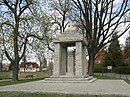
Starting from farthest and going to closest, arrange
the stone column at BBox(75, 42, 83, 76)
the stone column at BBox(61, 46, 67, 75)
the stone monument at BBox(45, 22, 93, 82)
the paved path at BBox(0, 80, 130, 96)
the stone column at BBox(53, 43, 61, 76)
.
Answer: the stone column at BBox(61, 46, 67, 75) → the stone column at BBox(53, 43, 61, 76) → the stone column at BBox(75, 42, 83, 76) → the stone monument at BBox(45, 22, 93, 82) → the paved path at BBox(0, 80, 130, 96)

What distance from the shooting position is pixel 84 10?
3125 centimetres

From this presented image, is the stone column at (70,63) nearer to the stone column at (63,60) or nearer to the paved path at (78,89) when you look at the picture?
the stone column at (63,60)

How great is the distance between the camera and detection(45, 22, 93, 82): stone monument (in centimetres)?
1917

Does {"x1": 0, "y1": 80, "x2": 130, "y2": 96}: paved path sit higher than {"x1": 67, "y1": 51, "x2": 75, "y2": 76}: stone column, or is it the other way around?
{"x1": 67, "y1": 51, "x2": 75, "y2": 76}: stone column

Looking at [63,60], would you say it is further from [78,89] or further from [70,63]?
[78,89]

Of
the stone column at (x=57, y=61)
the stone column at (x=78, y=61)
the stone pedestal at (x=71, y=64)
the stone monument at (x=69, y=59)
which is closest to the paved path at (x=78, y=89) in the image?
the stone monument at (x=69, y=59)

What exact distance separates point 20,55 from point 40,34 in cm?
382

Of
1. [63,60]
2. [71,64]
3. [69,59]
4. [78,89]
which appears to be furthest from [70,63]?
[78,89]

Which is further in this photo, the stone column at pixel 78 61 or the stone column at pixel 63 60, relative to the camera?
the stone column at pixel 63 60

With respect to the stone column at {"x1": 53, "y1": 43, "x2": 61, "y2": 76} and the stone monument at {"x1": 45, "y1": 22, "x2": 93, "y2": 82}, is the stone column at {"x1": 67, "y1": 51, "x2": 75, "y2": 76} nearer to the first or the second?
the stone monument at {"x1": 45, "y1": 22, "x2": 93, "y2": 82}

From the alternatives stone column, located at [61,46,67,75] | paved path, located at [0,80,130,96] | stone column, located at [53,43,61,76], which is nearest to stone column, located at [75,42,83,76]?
stone column, located at [53,43,61,76]

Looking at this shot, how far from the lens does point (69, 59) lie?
22.2 m

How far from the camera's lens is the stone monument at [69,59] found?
19.2 m

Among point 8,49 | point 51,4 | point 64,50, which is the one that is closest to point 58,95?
point 64,50
